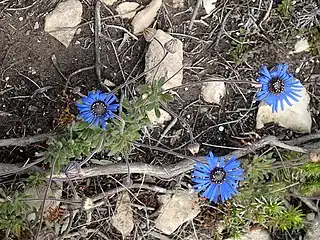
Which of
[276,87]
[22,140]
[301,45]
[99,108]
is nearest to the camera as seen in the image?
[99,108]

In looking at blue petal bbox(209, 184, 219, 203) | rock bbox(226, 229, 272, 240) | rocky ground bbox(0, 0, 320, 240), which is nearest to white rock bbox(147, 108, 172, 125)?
rocky ground bbox(0, 0, 320, 240)

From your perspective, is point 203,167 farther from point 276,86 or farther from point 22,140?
point 22,140

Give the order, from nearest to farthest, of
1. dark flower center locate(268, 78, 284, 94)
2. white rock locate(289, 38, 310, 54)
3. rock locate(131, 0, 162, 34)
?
dark flower center locate(268, 78, 284, 94), rock locate(131, 0, 162, 34), white rock locate(289, 38, 310, 54)

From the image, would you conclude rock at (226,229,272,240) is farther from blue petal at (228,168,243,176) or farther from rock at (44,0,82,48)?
rock at (44,0,82,48)

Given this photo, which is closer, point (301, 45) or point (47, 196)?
point (47, 196)

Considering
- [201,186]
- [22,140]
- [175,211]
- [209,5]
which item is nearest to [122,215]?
[175,211]

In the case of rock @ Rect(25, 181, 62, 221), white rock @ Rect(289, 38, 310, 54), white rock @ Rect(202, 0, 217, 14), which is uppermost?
white rock @ Rect(289, 38, 310, 54)
